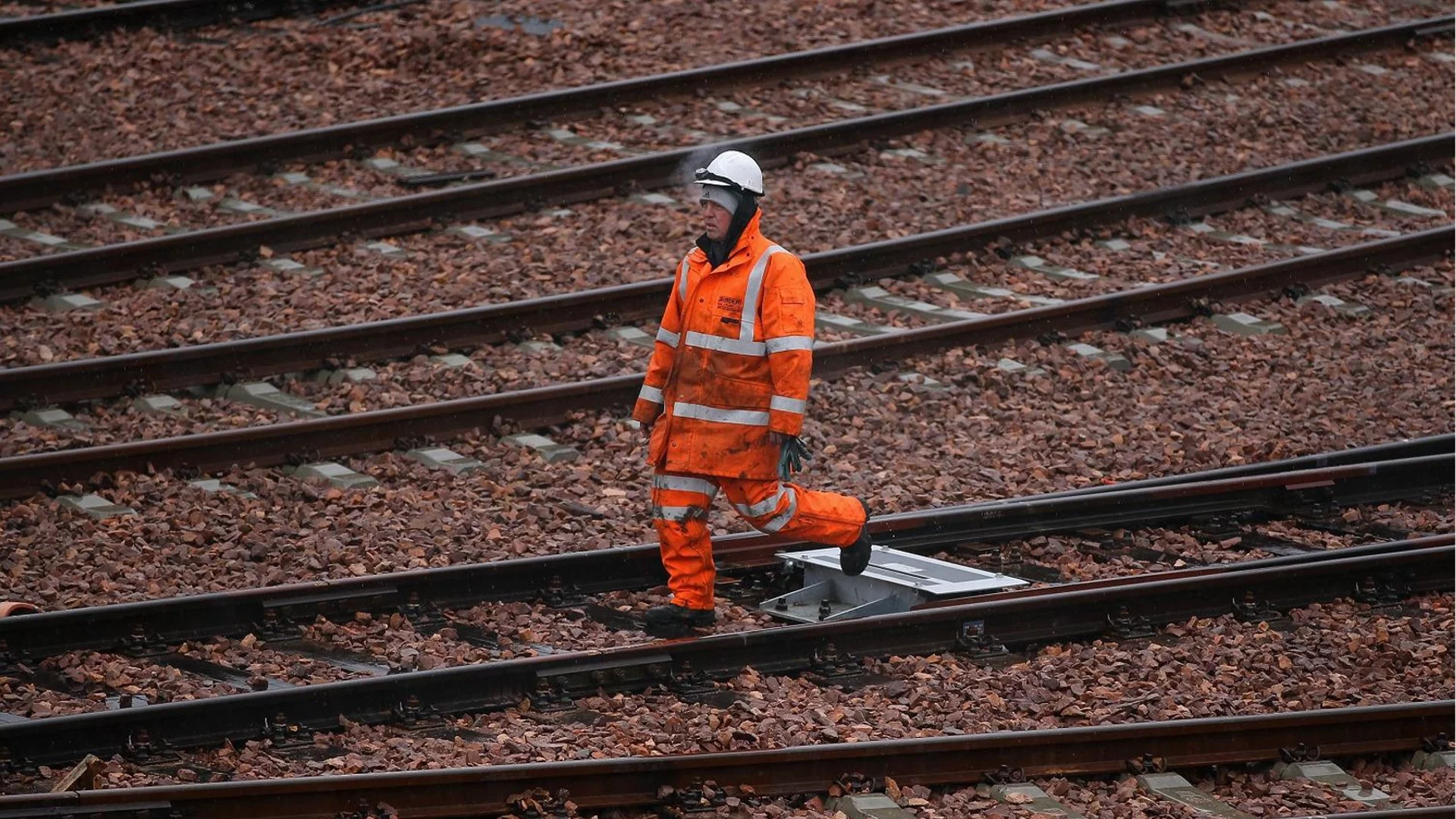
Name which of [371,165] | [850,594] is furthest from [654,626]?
[371,165]

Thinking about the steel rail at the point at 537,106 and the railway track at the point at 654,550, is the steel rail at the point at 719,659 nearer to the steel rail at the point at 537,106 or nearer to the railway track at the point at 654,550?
the railway track at the point at 654,550

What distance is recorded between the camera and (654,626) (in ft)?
26.0

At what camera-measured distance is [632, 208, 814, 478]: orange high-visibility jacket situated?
7.56 metres

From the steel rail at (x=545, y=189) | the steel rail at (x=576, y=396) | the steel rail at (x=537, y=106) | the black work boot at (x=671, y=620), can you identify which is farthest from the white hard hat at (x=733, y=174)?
the steel rail at (x=537, y=106)

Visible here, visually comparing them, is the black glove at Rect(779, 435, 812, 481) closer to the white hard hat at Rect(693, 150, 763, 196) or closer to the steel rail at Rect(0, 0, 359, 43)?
the white hard hat at Rect(693, 150, 763, 196)

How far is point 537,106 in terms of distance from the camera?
13.2m

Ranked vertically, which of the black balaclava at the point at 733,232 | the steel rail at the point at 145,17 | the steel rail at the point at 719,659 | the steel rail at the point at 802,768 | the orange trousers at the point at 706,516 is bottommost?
the steel rail at the point at 802,768

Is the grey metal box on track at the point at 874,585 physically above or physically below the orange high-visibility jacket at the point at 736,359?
below

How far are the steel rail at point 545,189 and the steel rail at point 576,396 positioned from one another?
2.30m

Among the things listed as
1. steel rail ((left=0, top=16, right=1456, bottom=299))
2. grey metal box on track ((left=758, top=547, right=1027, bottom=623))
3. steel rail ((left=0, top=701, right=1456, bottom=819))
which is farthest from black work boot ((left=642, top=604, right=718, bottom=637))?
steel rail ((left=0, top=16, right=1456, bottom=299))

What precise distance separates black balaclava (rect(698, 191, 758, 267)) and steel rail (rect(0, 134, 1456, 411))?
3.13 meters

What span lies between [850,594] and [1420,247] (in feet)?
17.7

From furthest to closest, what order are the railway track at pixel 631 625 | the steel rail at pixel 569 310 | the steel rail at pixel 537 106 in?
the steel rail at pixel 537 106 → the steel rail at pixel 569 310 → the railway track at pixel 631 625

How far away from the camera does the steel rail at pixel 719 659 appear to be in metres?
6.86
